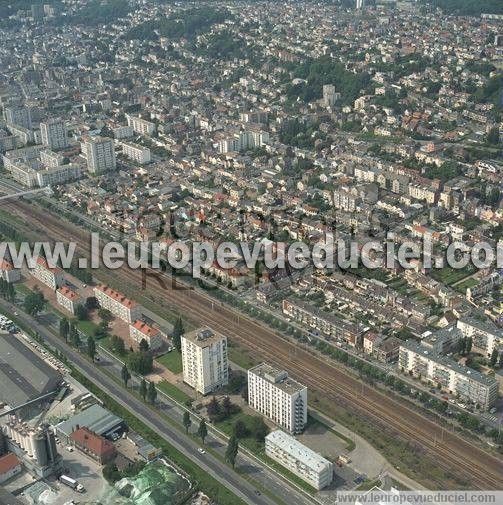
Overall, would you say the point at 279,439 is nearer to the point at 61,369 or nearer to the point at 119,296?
the point at 61,369

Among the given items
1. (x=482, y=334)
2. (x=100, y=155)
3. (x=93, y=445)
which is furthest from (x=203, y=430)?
(x=100, y=155)

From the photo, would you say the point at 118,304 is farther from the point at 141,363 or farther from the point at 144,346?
the point at 141,363

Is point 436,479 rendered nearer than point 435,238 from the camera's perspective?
Yes

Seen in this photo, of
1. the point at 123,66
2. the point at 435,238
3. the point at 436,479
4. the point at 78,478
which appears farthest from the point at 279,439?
the point at 123,66

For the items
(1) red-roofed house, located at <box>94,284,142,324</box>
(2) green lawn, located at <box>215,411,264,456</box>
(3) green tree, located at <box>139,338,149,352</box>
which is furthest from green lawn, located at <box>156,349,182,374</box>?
(2) green lawn, located at <box>215,411,264,456</box>

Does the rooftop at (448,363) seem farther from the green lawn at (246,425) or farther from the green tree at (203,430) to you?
the green tree at (203,430)

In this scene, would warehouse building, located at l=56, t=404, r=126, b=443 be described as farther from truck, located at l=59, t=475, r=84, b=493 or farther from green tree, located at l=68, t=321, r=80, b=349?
green tree, located at l=68, t=321, r=80, b=349

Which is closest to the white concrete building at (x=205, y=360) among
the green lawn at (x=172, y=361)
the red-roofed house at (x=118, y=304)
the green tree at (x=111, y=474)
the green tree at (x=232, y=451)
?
the green lawn at (x=172, y=361)
